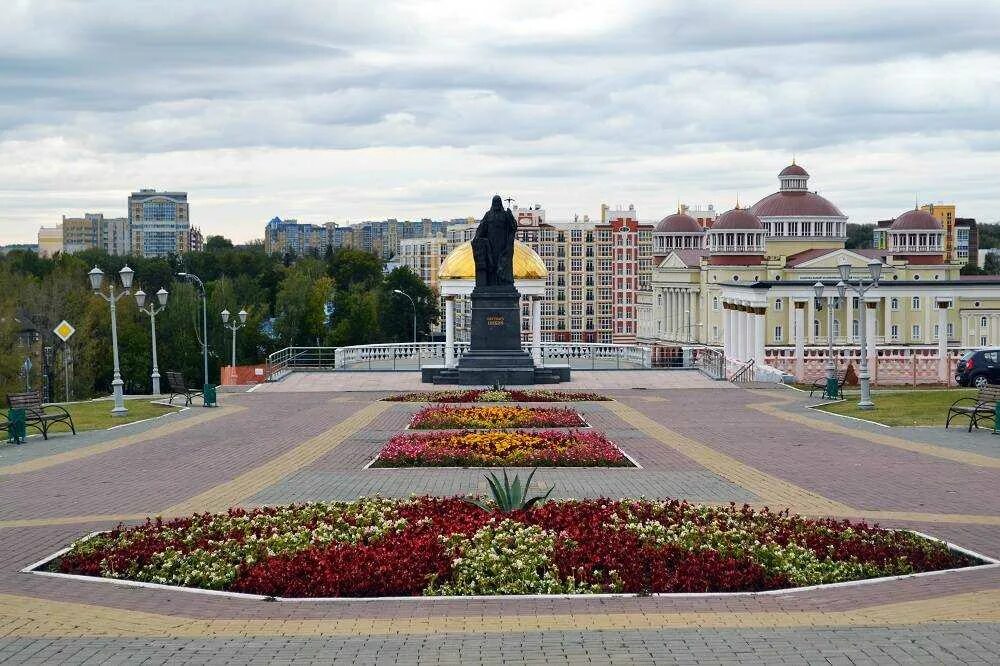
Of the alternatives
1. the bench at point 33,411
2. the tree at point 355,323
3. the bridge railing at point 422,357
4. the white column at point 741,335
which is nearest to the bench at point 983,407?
the bench at point 33,411

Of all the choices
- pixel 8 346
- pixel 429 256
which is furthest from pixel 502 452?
pixel 429 256

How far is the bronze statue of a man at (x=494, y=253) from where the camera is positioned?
1686 inches

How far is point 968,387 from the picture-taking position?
131 feet

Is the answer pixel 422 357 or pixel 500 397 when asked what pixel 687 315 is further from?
pixel 500 397

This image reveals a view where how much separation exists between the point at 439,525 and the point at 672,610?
11.9ft

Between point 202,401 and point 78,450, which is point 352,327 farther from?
point 78,450

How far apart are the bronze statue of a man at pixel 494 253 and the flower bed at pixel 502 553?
28.7 m

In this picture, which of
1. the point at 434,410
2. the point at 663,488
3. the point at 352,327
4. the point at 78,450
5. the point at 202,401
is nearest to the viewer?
Result: the point at 663,488

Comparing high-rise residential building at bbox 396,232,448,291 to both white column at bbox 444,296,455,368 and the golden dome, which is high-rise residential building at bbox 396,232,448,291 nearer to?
the golden dome

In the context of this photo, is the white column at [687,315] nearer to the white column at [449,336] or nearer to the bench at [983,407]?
the white column at [449,336]

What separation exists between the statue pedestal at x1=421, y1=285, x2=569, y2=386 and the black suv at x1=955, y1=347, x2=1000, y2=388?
14.2m

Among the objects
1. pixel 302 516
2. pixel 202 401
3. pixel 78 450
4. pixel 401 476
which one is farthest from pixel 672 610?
pixel 202 401

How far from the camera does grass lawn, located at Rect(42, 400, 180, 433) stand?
90.6 ft

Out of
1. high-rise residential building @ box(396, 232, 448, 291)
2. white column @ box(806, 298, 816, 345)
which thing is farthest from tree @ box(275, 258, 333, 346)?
high-rise residential building @ box(396, 232, 448, 291)
